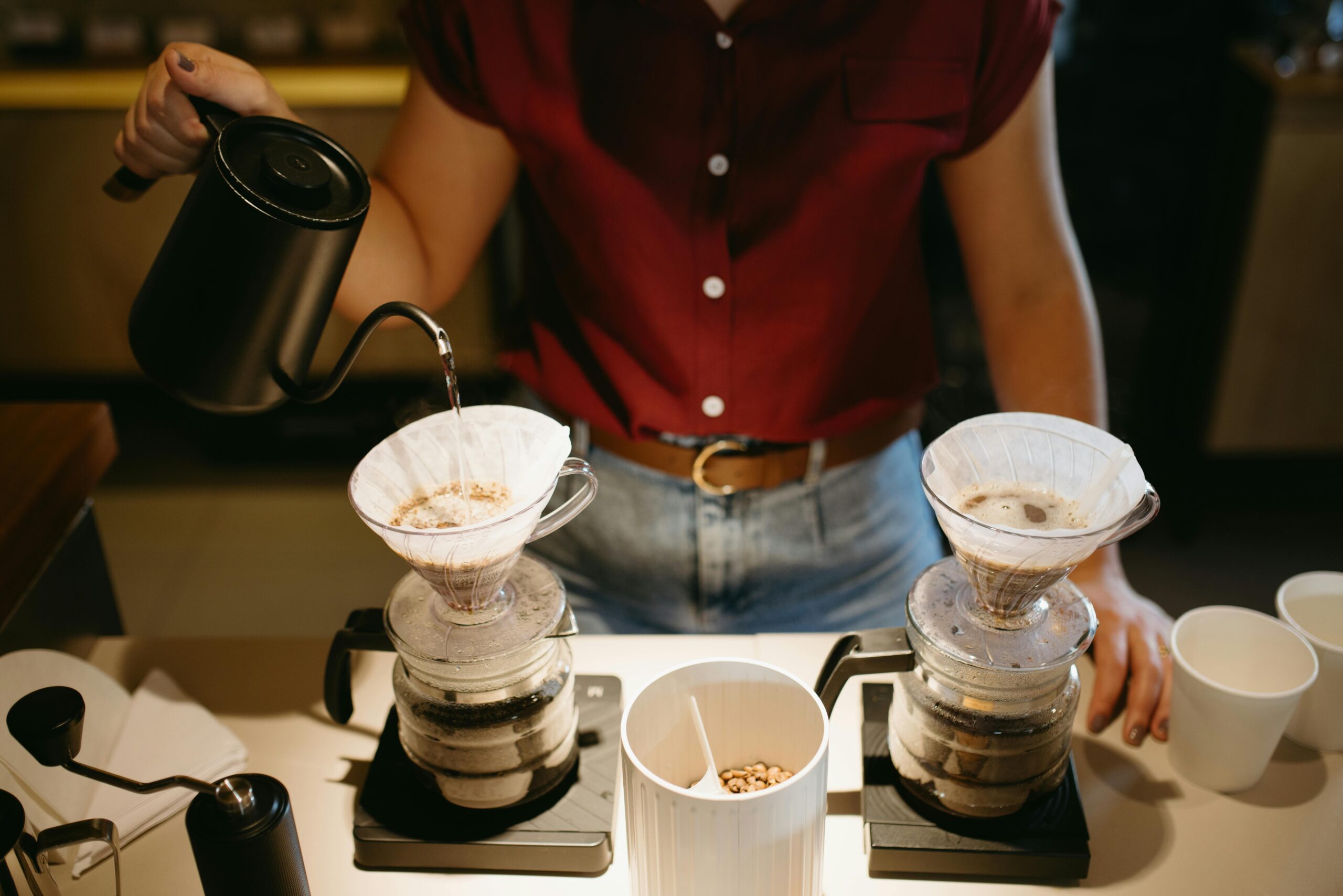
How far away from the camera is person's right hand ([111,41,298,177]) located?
0.92m

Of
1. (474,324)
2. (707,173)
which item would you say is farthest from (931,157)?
(474,324)

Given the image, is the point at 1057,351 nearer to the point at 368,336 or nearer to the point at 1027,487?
the point at 1027,487

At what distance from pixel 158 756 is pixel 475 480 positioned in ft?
1.45

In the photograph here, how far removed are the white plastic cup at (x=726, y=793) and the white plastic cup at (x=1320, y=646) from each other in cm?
52

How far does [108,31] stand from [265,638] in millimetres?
2938

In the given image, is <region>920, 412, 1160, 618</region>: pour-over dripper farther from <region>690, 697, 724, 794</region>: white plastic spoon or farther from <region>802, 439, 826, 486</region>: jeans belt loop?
<region>802, 439, 826, 486</region>: jeans belt loop

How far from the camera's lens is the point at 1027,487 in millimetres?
930

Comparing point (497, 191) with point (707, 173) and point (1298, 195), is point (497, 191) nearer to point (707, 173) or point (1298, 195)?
point (707, 173)

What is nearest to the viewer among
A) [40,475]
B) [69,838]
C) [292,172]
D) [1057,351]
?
[69,838]

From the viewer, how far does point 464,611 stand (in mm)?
931

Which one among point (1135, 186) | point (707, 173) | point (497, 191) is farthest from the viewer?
point (1135, 186)

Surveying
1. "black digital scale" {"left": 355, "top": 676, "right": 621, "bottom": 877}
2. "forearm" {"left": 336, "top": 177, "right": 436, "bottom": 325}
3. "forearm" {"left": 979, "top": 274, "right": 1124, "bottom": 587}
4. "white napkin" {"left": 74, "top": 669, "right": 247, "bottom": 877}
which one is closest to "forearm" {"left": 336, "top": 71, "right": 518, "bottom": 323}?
"forearm" {"left": 336, "top": 177, "right": 436, "bottom": 325}

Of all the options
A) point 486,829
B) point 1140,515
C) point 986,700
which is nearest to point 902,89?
point 1140,515

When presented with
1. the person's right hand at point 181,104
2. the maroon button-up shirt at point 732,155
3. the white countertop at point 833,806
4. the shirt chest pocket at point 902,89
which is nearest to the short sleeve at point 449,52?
the maroon button-up shirt at point 732,155
